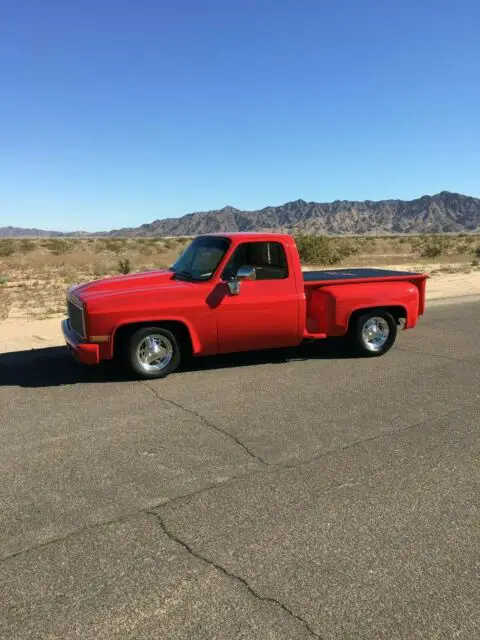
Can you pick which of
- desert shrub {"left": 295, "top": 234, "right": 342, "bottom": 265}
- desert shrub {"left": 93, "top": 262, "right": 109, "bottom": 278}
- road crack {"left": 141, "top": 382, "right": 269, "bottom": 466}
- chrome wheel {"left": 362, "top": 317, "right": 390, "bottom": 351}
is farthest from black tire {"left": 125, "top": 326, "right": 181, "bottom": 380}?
desert shrub {"left": 295, "top": 234, "right": 342, "bottom": 265}

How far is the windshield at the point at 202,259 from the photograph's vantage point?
8.21 m

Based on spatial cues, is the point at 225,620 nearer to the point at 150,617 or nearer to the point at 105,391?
the point at 150,617

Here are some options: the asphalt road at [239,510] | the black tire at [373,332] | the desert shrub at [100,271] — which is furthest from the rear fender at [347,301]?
the desert shrub at [100,271]

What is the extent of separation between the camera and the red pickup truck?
7535mm

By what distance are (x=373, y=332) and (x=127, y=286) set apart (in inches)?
155

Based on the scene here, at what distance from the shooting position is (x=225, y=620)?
307 cm

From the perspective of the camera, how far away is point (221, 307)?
7.94m

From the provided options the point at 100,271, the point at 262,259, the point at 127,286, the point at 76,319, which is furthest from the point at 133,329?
the point at 100,271

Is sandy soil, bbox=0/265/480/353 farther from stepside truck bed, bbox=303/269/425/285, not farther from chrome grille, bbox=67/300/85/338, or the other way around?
stepside truck bed, bbox=303/269/425/285

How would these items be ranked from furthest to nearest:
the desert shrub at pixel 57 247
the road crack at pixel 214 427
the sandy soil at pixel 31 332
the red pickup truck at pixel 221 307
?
the desert shrub at pixel 57 247
the sandy soil at pixel 31 332
the red pickup truck at pixel 221 307
the road crack at pixel 214 427

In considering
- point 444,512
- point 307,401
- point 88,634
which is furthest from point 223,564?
point 307,401

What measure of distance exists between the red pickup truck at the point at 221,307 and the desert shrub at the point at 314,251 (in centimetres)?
2591

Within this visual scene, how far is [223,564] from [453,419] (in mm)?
3545

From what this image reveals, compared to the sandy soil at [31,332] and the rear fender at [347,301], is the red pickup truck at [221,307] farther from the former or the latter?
the sandy soil at [31,332]
